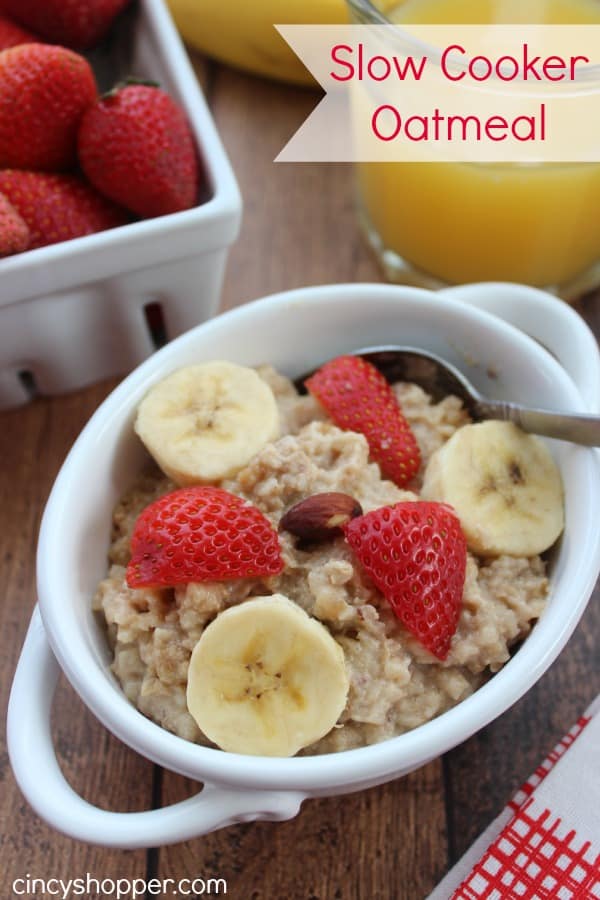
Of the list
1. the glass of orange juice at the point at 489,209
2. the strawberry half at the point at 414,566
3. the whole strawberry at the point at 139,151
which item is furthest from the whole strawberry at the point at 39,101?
the strawberry half at the point at 414,566

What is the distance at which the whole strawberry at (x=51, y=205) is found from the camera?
4.70ft

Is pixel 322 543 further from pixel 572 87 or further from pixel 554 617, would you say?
pixel 572 87

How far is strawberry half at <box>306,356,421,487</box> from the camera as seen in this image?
127 centimetres

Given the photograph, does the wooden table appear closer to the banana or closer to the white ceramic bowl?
the white ceramic bowl

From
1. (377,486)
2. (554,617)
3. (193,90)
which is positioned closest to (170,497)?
(377,486)

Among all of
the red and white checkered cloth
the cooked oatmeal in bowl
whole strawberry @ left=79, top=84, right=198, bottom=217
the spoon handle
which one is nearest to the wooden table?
the red and white checkered cloth

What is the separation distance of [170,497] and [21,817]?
48 cm

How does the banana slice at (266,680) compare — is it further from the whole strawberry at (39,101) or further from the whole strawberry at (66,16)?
the whole strawberry at (66,16)

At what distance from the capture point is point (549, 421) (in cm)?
121

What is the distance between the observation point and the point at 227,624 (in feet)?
3.45

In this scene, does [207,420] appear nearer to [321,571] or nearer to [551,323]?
[321,571]

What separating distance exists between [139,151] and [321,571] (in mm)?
712

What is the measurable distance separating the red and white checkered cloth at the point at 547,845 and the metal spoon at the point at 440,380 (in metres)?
0.40

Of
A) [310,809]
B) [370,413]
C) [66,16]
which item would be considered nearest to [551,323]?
[370,413]
